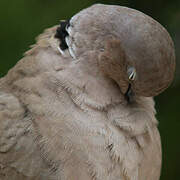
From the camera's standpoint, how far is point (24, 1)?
10.4 ft

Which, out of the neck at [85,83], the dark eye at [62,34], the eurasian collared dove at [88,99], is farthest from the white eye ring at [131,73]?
the dark eye at [62,34]

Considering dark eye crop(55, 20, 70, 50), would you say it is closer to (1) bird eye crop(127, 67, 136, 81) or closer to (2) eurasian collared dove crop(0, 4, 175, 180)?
(2) eurasian collared dove crop(0, 4, 175, 180)

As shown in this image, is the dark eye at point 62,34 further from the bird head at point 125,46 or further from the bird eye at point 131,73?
the bird eye at point 131,73

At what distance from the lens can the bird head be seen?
171 centimetres

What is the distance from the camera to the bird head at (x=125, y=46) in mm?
1705

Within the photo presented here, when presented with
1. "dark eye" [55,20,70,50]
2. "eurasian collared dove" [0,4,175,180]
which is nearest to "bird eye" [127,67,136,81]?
"eurasian collared dove" [0,4,175,180]

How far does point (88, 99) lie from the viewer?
187 cm

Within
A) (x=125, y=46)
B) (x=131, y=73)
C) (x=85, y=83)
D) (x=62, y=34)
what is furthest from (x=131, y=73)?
(x=62, y=34)

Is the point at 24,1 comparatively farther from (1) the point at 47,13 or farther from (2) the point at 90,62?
(2) the point at 90,62

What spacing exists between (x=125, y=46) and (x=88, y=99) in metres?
0.29

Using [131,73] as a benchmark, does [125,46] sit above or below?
above

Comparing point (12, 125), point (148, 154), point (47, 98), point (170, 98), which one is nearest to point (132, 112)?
point (148, 154)

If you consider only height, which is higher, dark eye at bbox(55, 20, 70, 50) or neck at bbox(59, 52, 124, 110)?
dark eye at bbox(55, 20, 70, 50)

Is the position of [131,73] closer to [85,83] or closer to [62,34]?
[85,83]
